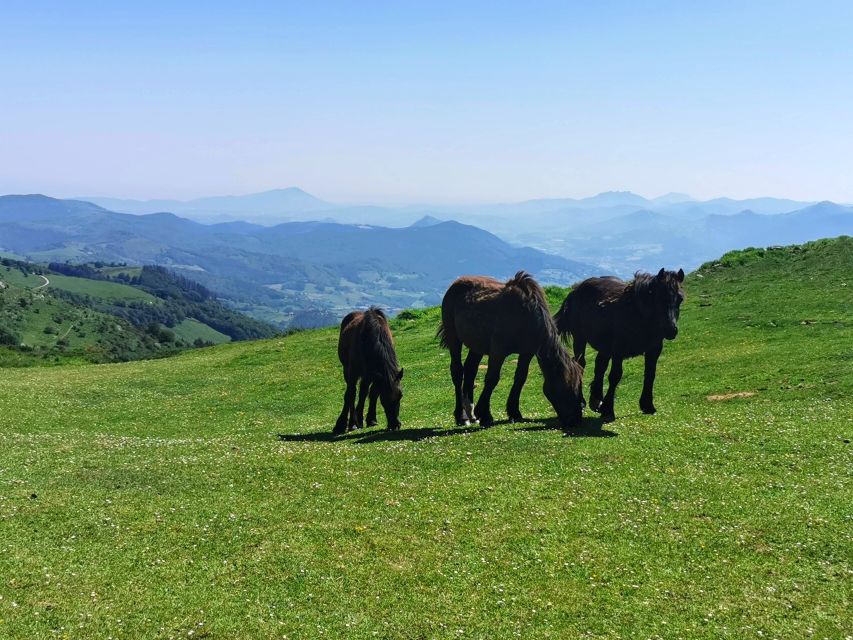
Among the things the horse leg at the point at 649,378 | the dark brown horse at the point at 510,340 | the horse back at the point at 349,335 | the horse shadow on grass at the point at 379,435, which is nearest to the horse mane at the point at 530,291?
the dark brown horse at the point at 510,340

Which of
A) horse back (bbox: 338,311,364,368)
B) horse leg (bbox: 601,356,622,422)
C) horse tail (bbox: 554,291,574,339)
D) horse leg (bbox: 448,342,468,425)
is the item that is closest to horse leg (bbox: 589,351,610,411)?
horse leg (bbox: 601,356,622,422)

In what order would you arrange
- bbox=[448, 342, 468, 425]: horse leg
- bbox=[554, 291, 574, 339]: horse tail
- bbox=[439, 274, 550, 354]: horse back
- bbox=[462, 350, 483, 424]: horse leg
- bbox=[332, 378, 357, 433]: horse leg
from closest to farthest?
bbox=[439, 274, 550, 354]: horse back
bbox=[448, 342, 468, 425]: horse leg
bbox=[462, 350, 483, 424]: horse leg
bbox=[332, 378, 357, 433]: horse leg
bbox=[554, 291, 574, 339]: horse tail

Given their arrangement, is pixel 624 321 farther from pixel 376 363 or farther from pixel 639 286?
pixel 376 363

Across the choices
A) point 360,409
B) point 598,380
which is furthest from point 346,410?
point 598,380

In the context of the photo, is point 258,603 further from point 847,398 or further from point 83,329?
point 83,329

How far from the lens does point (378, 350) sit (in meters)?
18.9

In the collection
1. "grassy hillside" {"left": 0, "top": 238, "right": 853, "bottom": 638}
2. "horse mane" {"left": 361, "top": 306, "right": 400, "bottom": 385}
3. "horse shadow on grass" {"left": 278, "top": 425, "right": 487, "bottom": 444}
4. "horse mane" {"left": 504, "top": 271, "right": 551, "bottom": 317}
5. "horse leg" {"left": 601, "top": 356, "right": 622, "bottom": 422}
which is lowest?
"horse shadow on grass" {"left": 278, "top": 425, "right": 487, "bottom": 444}

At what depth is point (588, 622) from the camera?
8445 millimetres

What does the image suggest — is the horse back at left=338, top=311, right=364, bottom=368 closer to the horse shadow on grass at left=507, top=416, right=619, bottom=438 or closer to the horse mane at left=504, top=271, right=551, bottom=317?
the horse mane at left=504, top=271, right=551, bottom=317

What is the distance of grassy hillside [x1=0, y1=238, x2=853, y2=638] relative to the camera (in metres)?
Answer: 8.52

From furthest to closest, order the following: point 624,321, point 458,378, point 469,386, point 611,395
→ point 458,378 < point 469,386 < point 624,321 < point 611,395

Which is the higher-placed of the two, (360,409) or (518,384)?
(518,384)

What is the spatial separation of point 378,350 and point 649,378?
343 inches

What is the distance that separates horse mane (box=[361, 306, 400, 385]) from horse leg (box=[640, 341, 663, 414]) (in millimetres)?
7965
